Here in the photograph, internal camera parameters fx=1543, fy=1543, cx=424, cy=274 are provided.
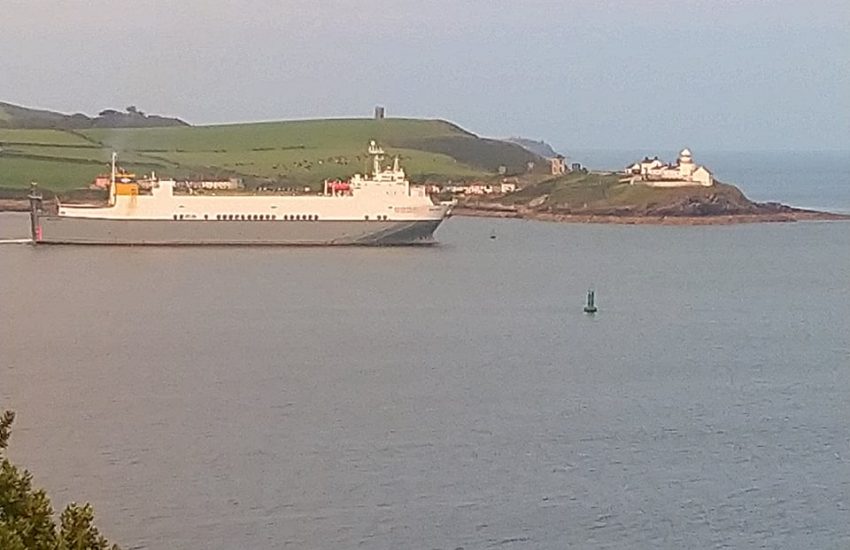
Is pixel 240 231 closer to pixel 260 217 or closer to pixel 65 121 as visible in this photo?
pixel 260 217

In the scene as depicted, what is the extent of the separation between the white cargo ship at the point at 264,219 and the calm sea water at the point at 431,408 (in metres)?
6.52

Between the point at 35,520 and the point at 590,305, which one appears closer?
the point at 35,520

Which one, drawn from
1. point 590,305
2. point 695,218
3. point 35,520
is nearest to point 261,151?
point 695,218

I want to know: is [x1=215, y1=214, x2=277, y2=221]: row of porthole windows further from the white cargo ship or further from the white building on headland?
the white building on headland

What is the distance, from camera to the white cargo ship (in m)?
33.5

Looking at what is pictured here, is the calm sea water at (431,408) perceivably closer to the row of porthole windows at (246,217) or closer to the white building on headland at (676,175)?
the row of porthole windows at (246,217)

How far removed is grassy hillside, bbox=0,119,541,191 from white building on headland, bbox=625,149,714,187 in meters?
8.48

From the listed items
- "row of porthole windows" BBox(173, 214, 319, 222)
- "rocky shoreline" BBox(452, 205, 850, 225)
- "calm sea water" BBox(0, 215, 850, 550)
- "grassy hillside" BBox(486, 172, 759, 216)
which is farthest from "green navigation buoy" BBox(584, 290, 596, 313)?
"grassy hillside" BBox(486, 172, 759, 216)

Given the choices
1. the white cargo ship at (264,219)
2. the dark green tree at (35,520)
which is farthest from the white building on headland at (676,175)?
the dark green tree at (35,520)

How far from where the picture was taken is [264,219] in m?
33.6

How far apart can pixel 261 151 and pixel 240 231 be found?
1056 inches

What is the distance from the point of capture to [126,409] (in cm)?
1320

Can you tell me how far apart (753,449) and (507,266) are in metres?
17.5

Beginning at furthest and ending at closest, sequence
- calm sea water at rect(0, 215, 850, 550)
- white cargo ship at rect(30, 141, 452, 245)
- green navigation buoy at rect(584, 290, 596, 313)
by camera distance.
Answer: white cargo ship at rect(30, 141, 452, 245) < green navigation buoy at rect(584, 290, 596, 313) < calm sea water at rect(0, 215, 850, 550)
